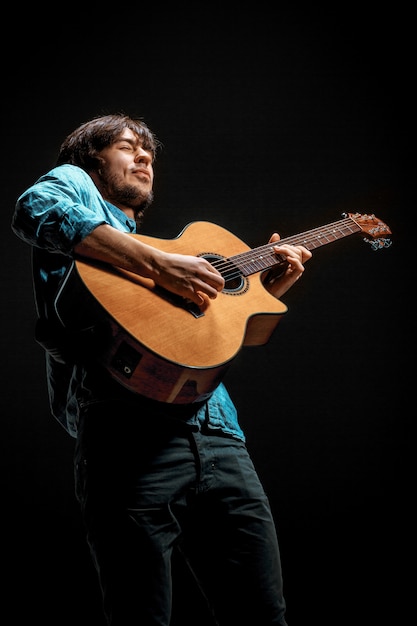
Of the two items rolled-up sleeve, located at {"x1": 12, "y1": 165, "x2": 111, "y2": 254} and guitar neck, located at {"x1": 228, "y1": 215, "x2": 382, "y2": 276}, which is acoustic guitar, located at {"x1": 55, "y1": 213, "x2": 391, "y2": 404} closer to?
rolled-up sleeve, located at {"x1": 12, "y1": 165, "x2": 111, "y2": 254}

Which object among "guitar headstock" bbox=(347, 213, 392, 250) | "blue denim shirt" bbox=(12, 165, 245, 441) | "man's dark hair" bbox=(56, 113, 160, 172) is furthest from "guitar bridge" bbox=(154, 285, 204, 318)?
"guitar headstock" bbox=(347, 213, 392, 250)

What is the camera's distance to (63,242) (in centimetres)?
111

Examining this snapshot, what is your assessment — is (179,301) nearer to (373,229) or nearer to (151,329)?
(151,329)

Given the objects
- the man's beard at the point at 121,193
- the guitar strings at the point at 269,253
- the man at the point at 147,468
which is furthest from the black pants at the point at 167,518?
the man's beard at the point at 121,193

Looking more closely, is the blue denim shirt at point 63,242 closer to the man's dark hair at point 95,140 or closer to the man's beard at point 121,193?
the man's beard at point 121,193

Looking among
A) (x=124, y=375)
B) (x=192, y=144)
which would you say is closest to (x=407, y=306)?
(x=192, y=144)

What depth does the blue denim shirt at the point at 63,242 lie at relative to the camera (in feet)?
3.68

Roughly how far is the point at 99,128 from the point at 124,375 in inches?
44.1

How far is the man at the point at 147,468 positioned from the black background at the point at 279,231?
1.06 m

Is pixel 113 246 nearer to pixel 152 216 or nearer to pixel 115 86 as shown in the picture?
pixel 152 216

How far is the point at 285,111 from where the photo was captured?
8.70 feet

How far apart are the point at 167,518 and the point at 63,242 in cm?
68

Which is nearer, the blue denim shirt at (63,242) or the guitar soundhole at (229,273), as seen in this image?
the blue denim shirt at (63,242)

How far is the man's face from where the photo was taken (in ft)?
5.40
